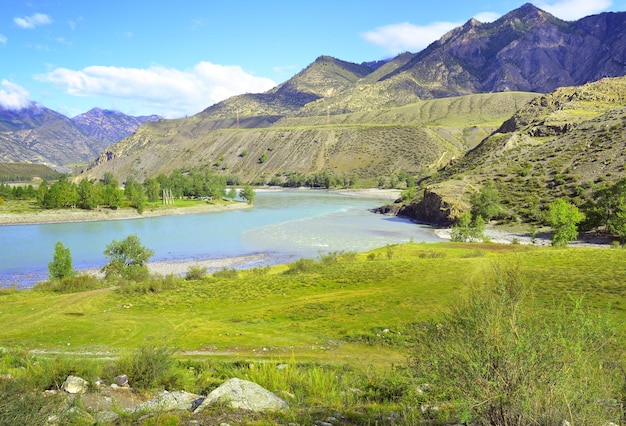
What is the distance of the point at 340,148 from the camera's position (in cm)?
15912

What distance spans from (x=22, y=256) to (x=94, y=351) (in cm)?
3727

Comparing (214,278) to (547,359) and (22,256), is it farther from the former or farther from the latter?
(22,256)

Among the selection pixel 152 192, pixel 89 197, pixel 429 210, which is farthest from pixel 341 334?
pixel 152 192

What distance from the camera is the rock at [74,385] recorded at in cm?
787

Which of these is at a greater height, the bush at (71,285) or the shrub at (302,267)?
the shrub at (302,267)

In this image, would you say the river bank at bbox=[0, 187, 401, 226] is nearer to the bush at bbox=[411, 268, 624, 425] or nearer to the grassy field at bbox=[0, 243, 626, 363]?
the grassy field at bbox=[0, 243, 626, 363]

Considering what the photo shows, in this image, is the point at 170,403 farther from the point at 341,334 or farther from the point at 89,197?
the point at 89,197

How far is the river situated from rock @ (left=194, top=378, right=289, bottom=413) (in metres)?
30.6

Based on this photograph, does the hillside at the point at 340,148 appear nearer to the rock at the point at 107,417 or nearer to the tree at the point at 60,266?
the tree at the point at 60,266

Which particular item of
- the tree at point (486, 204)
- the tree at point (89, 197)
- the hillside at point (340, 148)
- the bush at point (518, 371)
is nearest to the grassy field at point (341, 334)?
the bush at point (518, 371)

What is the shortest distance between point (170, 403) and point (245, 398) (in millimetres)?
1223

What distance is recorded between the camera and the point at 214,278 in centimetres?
2589

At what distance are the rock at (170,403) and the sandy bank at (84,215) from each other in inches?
2881

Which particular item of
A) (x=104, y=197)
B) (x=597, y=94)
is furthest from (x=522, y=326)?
(x=597, y=94)
